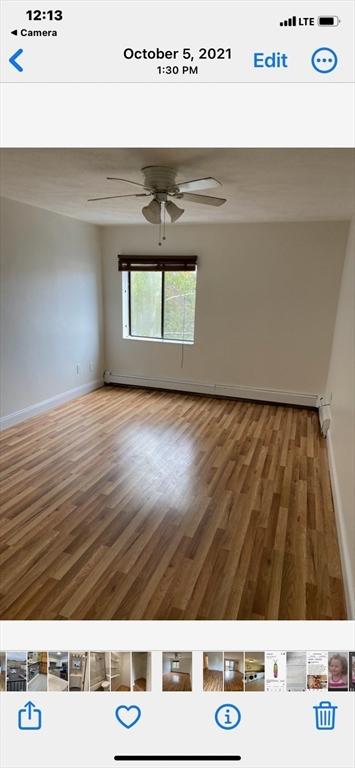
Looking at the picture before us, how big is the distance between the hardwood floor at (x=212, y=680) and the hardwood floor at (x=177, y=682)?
3 cm

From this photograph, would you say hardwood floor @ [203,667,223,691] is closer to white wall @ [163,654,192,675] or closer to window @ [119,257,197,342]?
white wall @ [163,654,192,675]

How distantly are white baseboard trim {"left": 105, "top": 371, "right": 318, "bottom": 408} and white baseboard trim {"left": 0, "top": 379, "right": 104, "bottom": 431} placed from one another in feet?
1.52

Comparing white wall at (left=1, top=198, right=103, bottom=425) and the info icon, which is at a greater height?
white wall at (left=1, top=198, right=103, bottom=425)

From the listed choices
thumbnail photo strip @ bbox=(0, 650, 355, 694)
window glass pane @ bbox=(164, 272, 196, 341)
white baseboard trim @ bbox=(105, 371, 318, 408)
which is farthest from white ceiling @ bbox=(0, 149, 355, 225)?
white baseboard trim @ bbox=(105, 371, 318, 408)

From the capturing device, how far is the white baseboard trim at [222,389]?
176 inches

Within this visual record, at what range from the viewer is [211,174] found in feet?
7.50

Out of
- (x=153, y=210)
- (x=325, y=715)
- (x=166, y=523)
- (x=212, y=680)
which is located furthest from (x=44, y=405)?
(x=325, y=715)

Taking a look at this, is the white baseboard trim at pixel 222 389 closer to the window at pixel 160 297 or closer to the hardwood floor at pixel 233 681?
the window at pixel 160 297

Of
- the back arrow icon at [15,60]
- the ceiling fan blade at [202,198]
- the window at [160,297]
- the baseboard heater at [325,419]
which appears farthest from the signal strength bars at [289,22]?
the window at [160,297]

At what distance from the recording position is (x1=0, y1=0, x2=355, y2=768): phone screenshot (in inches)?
24.1

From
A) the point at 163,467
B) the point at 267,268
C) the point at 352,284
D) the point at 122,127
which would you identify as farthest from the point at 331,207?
the point at 122,127

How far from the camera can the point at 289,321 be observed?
14.2 ft

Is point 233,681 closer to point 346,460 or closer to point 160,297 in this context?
point 346,460

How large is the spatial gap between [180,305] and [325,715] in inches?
181
